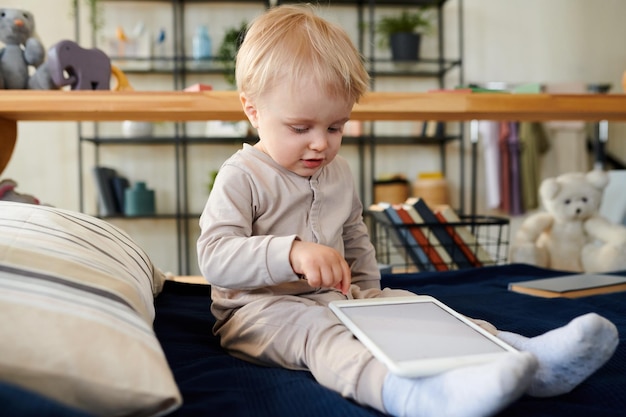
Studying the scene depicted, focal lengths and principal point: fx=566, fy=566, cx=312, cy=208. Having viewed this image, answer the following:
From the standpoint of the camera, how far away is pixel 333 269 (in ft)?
2.04

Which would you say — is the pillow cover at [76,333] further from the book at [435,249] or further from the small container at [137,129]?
the small container at [137,129]

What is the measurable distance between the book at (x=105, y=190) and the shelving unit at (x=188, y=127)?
87 millimetres

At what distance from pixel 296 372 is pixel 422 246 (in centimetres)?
96

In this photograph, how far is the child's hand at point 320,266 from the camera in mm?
615

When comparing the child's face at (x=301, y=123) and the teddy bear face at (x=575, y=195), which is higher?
the child's face at (x=301, y=123)

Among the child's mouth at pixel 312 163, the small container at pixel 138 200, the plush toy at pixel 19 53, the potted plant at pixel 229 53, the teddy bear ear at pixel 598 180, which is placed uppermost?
the potted plant at pixel 229 53

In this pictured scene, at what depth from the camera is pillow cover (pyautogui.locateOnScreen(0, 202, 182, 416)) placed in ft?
1.40

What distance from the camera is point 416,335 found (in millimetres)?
574

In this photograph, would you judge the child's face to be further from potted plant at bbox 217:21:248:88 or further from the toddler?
potted plant at bbox 217:21:248:88

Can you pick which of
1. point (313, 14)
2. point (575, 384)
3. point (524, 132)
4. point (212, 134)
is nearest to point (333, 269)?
point (575, 384)

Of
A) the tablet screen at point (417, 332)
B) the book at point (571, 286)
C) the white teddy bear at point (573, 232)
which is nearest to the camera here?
the tablet screen at point (417, 332)

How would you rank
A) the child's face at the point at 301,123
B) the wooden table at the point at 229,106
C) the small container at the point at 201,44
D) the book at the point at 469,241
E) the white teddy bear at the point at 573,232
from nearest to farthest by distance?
1. the child's face at the point at 301,123
2. the wooden table at the point at 229,106
3. the book at the point at 469,241
4. the white teddy bear at the point at 573,232
5. the small container at the point at 201,44

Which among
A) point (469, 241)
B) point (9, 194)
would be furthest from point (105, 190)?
point (469, 241)

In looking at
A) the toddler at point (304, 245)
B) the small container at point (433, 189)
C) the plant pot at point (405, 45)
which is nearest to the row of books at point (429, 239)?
the toddler at point (304, 245)
